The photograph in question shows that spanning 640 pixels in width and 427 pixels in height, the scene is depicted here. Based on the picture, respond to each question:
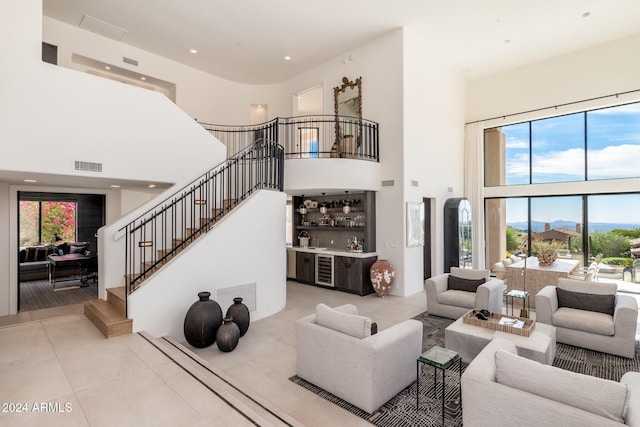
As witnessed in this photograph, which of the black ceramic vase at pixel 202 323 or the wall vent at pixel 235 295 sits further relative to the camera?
the wall vent at pixel 235 295

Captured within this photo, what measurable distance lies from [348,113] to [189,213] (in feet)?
16.0

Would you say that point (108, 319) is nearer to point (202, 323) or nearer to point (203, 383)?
point (202, 323)

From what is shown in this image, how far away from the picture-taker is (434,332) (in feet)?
16.7

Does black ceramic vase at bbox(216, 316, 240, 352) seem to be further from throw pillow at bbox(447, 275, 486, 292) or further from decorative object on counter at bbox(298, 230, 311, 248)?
decorative object on counter at bbox(298, 230, 311, 248)

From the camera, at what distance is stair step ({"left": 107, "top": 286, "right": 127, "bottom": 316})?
4.48 meters

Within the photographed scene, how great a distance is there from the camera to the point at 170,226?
20.9 ft

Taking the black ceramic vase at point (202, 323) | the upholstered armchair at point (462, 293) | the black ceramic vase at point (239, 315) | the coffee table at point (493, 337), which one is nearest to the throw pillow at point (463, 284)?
the upholstered armchair at point (462, 293)

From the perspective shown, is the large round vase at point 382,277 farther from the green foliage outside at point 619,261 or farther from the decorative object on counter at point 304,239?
the green foliage outside at point 619,261

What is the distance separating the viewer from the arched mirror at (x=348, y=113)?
8.23 meters

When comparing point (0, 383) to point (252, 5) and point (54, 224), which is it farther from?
point (54, 224)

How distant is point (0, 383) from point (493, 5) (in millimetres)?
9624

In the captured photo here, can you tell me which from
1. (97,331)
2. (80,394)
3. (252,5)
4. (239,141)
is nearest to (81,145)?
(97,331)

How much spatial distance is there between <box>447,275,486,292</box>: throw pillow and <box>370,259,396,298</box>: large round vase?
1.42 metres

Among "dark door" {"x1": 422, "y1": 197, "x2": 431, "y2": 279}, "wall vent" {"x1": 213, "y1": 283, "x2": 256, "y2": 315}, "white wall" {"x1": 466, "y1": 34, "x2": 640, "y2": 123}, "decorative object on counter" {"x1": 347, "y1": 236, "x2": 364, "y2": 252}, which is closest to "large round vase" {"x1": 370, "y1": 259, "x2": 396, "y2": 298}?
"decorative object on counter" {"x1": 347, "y1": 236, "x2": 364, "y2": 252}
